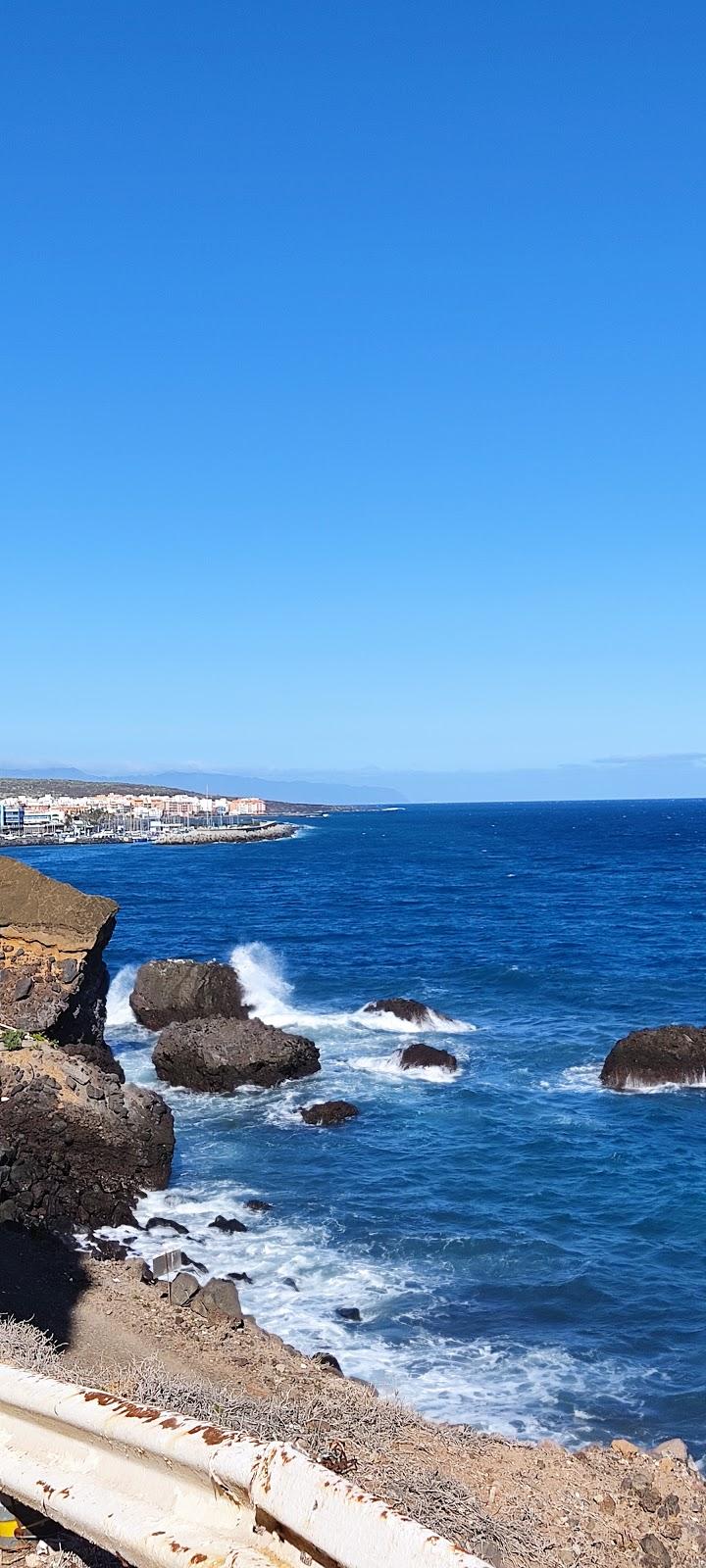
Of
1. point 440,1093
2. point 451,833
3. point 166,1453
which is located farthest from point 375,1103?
point 451,833

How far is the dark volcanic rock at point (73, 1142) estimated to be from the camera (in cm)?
1783

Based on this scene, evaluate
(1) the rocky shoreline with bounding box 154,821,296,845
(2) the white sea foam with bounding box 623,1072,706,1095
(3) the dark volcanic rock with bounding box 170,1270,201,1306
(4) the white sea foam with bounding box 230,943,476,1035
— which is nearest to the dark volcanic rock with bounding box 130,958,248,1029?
(4) the white sea foam with bounding box 230,943,476,1035

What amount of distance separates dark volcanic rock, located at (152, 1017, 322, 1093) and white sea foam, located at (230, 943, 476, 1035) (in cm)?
579

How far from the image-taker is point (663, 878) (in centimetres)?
8494

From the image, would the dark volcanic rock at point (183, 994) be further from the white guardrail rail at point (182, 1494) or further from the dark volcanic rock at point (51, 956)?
the white guardrail rail at point (182, 1494)

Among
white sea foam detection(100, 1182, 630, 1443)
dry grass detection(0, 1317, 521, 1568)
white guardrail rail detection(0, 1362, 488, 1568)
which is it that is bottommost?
white sea foam detection(100, 1182, 630, 1443)

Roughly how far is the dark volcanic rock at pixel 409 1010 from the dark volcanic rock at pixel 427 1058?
440 centimetres

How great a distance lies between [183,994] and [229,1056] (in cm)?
677

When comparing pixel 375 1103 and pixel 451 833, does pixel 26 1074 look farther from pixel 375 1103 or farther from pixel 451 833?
pixel 451 833

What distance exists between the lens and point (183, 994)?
3394 cm

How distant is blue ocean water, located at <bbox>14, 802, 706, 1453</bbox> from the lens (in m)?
14.2

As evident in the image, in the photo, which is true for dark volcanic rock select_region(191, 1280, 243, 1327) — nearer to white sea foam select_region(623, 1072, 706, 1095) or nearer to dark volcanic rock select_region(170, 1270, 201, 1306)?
dark volcanic rock select_region(170, 1270, 201, 1306)

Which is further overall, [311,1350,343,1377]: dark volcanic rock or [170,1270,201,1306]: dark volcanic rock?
[170,1270,201,1306]: dark volcanic rock

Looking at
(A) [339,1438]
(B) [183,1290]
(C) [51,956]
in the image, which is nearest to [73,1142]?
(B) [183,1290]
